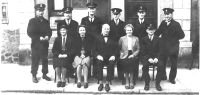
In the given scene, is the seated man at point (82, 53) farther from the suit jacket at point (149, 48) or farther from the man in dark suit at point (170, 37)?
the man in dark suit at point (170, 37)

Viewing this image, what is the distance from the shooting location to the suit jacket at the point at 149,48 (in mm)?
9539

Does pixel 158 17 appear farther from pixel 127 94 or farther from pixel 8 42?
pixel 8 42

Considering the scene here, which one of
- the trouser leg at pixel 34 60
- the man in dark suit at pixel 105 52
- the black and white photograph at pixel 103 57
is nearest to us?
the black and white photograph at pixel 103 57

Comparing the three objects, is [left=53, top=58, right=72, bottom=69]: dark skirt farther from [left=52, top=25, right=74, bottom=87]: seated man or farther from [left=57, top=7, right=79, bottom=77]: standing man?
[left=57, top=7, right=79, bottom=77]: standing man

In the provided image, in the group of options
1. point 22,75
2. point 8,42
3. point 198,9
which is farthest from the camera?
point 8,42

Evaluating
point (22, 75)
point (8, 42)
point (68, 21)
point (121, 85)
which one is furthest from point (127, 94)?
point (8, 42)

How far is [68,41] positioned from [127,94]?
2.03 meters

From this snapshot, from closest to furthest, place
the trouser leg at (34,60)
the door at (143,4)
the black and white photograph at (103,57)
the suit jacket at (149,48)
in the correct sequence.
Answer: the black and white photograph at (103,57) → the suit jacket at (149,48) → the trouser leg at (34,60) → the door at (143,4)

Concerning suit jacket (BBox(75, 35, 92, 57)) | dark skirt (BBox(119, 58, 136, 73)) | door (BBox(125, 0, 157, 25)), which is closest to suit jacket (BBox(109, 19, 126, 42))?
suit jacket (BBox(75, 35, 92, 57))

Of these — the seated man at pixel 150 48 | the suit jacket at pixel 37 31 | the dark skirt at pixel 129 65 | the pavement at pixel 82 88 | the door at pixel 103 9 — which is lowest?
the pavement at pixel 82 88

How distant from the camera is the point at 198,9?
39.4 ft

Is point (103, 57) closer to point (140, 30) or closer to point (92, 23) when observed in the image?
point (92, 23)

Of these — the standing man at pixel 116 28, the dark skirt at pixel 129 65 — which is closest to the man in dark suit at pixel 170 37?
the dark skirt at pixel 129 65

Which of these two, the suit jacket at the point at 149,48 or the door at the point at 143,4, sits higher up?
the door at the point at 143,4
